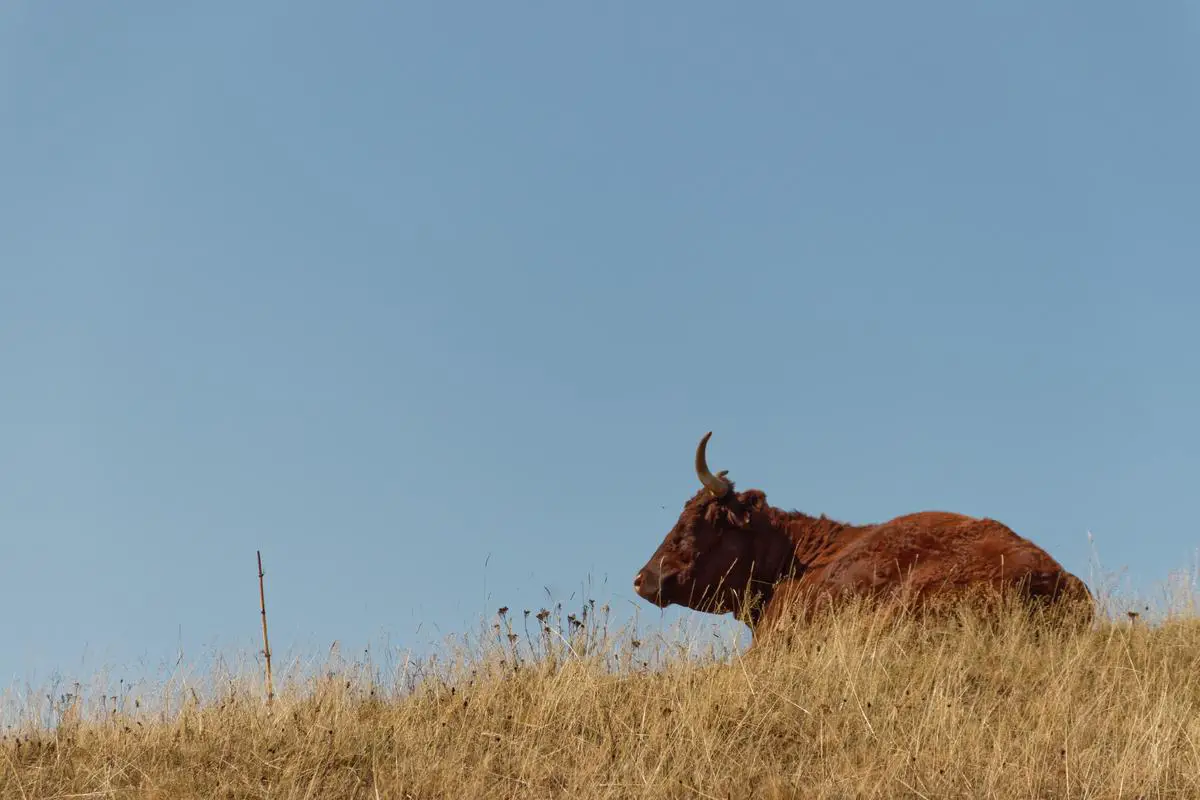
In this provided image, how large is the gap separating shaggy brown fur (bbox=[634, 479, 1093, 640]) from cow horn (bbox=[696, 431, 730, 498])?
4.1 inches

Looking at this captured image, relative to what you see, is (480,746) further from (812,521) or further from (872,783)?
(812,521)

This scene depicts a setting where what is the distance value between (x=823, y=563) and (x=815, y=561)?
14cm

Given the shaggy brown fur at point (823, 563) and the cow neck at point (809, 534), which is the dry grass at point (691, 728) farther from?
the cow neck at point (809, 534)

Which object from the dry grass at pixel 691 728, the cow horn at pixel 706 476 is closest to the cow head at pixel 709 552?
the cow horn at pixel 706 476

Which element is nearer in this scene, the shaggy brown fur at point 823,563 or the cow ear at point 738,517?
the shaggy brown fur at point 823,563

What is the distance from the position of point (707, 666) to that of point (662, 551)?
11.2 feet

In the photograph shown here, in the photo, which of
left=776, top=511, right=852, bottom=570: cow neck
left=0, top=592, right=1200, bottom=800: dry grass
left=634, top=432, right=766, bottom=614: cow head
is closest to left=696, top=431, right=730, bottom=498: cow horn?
left=634, top=432, right=766, bottom=614: cow head

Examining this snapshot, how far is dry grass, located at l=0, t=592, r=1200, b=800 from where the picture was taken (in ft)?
22.2

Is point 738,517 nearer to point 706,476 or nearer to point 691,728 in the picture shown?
point 706,476

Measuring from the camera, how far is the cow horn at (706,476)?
12000mm

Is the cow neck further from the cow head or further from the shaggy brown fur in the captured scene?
the cow head

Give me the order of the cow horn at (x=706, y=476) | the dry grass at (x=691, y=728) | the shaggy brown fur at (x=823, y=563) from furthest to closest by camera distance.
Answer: the cow horn at (x=706, y=476) → the shaggy brown fur at (x=823, y=563) → the dry grass at (x=691, y=728)

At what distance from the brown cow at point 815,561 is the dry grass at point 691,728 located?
665mm

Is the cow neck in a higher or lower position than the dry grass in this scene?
higher
